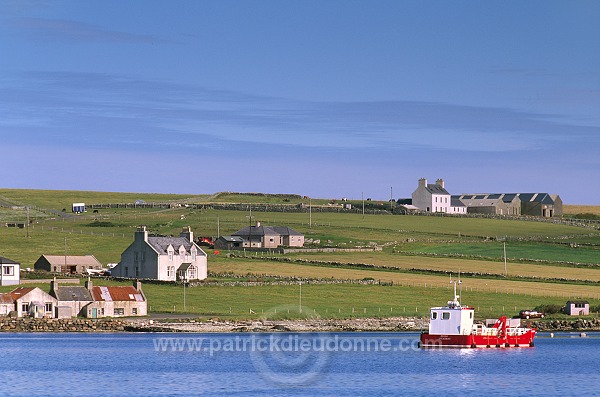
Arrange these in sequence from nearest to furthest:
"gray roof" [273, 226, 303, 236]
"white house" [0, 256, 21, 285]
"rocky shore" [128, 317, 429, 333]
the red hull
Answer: the red hull < "rocky shore" [128, 317, 429, 333] < "white house" [0, 256, 21, 285] < "gray roof" [273, 226, 303, 236]

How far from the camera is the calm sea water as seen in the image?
6203cm

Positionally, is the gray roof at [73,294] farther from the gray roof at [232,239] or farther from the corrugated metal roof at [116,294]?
the gray roof at [232,239]

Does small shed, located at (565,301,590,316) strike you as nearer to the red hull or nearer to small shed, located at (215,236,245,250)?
the red hull

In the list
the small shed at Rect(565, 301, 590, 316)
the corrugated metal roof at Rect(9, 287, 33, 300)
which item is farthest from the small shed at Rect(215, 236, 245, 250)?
the small shed at Rect(565, 301, 590, 316)

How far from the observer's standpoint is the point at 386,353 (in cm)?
8144

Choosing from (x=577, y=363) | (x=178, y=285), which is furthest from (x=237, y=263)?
(x=577, y=363)

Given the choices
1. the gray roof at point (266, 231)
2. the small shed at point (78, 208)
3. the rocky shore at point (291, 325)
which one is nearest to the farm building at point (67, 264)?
the gray roof at point (266, 231)

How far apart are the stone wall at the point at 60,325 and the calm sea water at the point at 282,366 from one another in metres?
0.87

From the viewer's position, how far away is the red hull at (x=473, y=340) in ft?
273

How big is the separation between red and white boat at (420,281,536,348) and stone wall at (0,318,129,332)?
2598 cm

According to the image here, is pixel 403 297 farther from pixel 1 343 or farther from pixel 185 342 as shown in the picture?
pixel 1 343

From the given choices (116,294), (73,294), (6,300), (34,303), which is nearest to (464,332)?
(116,294)

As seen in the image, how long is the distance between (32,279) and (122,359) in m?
40.5

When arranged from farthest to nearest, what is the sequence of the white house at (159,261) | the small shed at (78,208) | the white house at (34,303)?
the small shed at (78,208) < the white house at (159,261) < the white house at (34,303)
